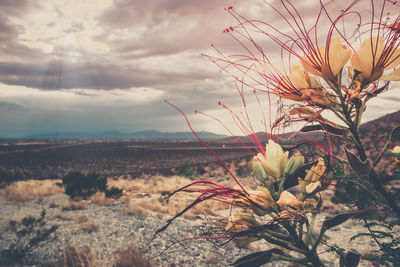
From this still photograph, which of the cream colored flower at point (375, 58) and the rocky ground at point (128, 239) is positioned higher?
the cream colored flower at point (375, 58)

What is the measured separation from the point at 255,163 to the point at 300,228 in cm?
23

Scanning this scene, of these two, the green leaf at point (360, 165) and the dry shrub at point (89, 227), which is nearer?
the green leaf at point (360, 165)

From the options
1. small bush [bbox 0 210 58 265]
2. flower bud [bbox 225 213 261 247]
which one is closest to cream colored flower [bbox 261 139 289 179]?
flower bud [bbox 225 213 261 247]

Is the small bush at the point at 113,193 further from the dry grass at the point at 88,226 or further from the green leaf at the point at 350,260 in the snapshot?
the green leaf at the point at 350,260

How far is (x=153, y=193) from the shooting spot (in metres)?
11.9

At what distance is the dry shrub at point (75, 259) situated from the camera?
14.0 ft

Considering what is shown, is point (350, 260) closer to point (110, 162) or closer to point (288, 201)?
point (288, 201)

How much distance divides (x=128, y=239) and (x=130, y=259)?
3.81 ft

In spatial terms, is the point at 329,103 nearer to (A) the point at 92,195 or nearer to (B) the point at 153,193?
(A) the point at 92,195

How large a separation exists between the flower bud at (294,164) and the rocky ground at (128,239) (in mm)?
3267

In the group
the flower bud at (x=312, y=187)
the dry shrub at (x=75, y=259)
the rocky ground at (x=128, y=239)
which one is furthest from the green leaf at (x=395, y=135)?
the dry shrub at (x=75, y=259)

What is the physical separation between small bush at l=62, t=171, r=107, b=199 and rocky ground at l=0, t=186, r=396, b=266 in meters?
1.92

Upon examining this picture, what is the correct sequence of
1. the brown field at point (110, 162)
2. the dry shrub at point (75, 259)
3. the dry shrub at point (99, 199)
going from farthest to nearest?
the brown field at point (110, 162) → the dry shrub at point (99, 199) → the dry shrub at point (75, 259)

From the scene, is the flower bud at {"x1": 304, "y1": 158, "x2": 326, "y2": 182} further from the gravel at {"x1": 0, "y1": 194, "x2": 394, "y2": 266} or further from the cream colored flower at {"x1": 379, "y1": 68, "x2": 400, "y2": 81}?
the gravel at {"x1": 0, "y1": 194, "x2": 394, "y2": 266}
